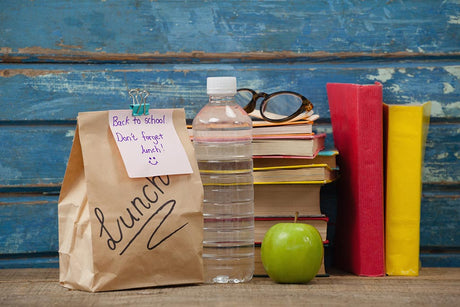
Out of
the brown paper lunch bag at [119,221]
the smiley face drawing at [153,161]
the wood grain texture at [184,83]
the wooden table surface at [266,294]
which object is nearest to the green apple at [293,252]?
the wooden table surface at [266,294]

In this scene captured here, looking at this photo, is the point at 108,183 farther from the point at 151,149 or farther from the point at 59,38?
the point at 59,38

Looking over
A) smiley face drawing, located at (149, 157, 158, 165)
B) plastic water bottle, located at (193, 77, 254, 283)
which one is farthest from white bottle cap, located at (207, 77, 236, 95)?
→ smiley face drawing, located at (149, 157, 158, 165)

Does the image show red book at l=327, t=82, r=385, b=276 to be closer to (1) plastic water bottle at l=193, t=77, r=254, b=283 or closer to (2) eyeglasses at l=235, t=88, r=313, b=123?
(2) eyeglasses at l=235, t=88, r=313, b=123

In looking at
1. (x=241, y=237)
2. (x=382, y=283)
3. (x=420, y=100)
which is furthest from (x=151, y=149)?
(x=420, y=100)

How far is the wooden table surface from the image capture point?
1081 mm

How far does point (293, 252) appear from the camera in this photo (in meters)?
1.19

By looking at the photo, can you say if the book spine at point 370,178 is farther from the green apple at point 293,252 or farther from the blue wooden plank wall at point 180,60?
the blue wooden plank wall at point 180,60

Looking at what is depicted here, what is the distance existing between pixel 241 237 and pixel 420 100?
55cm

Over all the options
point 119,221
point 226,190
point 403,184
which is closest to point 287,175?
point 226,190

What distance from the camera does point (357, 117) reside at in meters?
1.24

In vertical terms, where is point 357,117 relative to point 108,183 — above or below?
above

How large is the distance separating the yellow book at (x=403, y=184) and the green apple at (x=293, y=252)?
6.9 inches

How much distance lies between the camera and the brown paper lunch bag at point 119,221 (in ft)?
3.68

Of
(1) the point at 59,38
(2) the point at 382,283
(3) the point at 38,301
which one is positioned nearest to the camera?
(3) the point at 38,301
